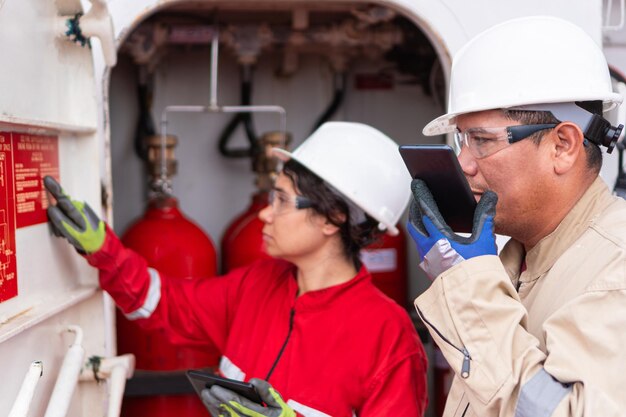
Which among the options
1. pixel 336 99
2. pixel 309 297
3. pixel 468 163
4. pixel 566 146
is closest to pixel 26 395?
pixel 309 297

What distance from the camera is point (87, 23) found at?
4.68ft

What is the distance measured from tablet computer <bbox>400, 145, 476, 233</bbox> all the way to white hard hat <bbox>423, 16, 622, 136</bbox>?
0.11 meters

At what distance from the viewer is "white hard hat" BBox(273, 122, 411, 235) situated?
64.3 inches

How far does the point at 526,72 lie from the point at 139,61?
4.88 ft

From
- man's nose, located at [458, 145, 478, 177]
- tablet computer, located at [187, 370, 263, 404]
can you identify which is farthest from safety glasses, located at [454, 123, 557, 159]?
tablet computer, located at [187, 370, 263, 404]

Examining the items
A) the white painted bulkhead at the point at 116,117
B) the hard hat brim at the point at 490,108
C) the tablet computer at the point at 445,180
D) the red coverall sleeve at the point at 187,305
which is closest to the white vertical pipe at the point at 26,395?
the white painted bulkhead at the point at 116,117

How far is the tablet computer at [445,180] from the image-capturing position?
3.76 feet

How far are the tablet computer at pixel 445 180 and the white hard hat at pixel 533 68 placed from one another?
105 mm

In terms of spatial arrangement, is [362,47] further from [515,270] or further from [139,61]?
[515,270]

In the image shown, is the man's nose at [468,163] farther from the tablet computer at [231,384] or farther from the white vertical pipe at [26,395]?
the white vertical pipe at [26,395]

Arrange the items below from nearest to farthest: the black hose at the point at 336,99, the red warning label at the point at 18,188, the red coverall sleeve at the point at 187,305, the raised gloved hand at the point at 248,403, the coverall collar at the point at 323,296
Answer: the red warning label at the point at 18,188 → the raised gloved hand at the point at 248,403 → the coverall collar at the point at 323,296 → the red coverall sleeve at the point at 187,305 → the black hose at the point at 336,99

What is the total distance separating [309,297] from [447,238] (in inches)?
20.7

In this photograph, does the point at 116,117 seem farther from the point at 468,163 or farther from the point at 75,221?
the point at 468,163

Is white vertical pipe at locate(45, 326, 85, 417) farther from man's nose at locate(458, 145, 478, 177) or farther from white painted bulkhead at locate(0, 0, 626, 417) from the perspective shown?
man's nose at locate(458, 145, 478, 177)
